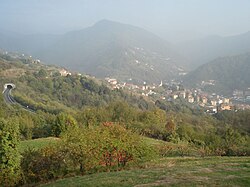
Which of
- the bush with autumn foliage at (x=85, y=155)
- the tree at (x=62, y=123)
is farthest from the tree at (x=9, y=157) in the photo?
the tree at (x=62, y=123)

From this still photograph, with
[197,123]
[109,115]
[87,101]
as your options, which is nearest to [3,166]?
[109,115]

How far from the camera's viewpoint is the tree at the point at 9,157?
15180 millimetres

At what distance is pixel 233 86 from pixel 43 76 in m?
93.9

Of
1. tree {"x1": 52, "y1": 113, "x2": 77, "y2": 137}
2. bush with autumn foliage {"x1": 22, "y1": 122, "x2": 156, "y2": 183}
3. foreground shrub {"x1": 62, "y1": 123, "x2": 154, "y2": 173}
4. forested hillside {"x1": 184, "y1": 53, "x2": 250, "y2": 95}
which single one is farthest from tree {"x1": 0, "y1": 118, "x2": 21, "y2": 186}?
forested hillside {"x1": 184, "y1": 53, "x2": 250, "y2": 95}

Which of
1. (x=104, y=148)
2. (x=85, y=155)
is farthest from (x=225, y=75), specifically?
(x=85, y=155)

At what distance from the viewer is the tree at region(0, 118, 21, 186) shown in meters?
15.2

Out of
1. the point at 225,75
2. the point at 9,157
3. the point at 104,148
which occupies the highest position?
the point at 225,75

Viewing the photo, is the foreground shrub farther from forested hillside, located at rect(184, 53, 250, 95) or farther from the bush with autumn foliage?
forested hillside, located at rect(184, 53, 250, 95)

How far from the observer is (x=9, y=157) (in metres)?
15.3

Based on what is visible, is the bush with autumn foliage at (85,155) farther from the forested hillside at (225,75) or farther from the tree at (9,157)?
the forested hillside at (225,75)

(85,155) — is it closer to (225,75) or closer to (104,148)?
(104,148)

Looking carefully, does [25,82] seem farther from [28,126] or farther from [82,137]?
[82,137]

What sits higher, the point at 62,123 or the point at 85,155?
the point at 62,123

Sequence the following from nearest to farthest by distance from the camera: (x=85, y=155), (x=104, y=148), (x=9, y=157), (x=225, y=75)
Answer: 1. (x=9, y=157)
2. (x=85, y=155)
3. (x=104, y=148)
4. (x=225, y=75)
